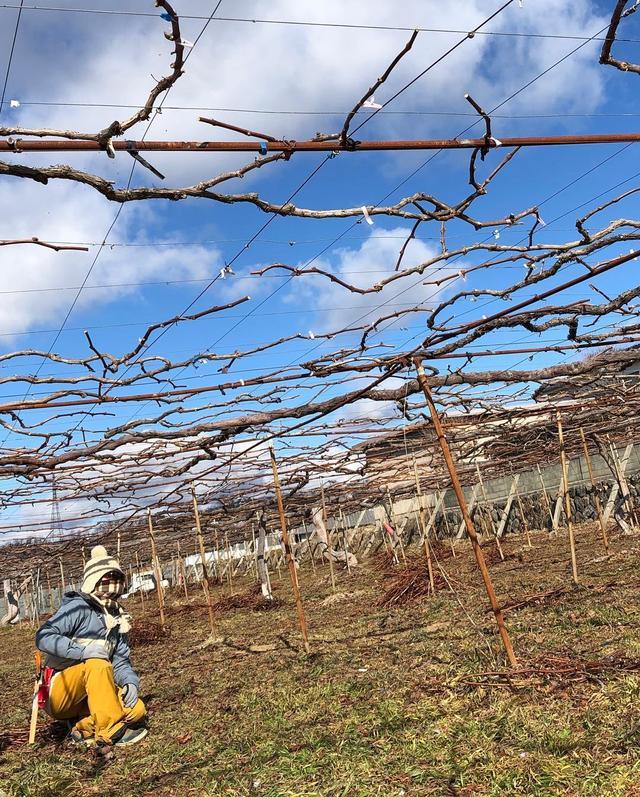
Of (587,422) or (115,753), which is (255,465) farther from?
(115,753)

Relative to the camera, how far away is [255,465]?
11.6 m

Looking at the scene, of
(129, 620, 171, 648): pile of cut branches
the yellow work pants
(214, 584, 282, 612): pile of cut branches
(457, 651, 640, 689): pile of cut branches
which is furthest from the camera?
(214, 584, 282, 612): pile of cut branches

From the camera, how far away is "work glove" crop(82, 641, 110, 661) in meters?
4.69

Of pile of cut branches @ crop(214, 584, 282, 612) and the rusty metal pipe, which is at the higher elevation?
the rusty metal pipe

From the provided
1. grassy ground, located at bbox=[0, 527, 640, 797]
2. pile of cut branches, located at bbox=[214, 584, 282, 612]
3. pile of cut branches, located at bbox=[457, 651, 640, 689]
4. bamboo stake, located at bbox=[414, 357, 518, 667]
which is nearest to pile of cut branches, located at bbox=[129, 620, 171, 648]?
pile of cut branches, located at bbox=[214, 584, 282, 612]

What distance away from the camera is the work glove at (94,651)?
15.4 ft

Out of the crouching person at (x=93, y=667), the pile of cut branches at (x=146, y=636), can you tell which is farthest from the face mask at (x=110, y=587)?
the pile of cut branches at (x=146, y=636)

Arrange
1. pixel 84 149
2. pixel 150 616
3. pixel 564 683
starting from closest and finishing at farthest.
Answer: pixel 84 149, pixel 564 683, pixel 150 616

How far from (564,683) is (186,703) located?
11.1 feet

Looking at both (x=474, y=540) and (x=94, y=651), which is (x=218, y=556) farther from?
(x=474, y=540)

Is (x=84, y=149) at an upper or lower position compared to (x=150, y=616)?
upper

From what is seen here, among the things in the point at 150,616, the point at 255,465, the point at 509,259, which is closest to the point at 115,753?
the point at 509,259

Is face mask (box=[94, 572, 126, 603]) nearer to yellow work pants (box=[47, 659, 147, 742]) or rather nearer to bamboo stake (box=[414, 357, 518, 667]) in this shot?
yellow work pants (box=[47, 659, 147, 742])

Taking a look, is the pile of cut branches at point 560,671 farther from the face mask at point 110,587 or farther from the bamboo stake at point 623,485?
the bamboo stake at point 623,485
